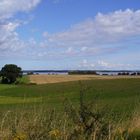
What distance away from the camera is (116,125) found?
27.3ft

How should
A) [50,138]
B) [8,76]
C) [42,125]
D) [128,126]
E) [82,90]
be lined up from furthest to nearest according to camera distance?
1. [8,76]
2. [128,126]
3. [82,90]
4. [42,125]
5. [50,138]

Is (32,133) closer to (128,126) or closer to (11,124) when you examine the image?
(11,124)

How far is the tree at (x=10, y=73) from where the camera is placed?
131375 mm

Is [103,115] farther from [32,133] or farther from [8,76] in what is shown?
[8,76]

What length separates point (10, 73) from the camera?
131 meters

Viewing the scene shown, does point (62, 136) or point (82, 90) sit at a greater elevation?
point (82, 90)

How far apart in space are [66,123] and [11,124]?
912mm

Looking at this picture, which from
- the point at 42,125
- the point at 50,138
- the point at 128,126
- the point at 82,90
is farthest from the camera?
the point at 128,126

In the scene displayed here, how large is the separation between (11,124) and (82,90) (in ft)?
4.41

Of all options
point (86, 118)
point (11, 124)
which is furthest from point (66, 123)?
point (11, 124)

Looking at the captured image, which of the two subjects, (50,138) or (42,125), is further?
(42,125)

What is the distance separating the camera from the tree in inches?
5172

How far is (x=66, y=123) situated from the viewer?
815cm

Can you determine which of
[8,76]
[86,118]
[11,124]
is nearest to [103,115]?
[86,118]
